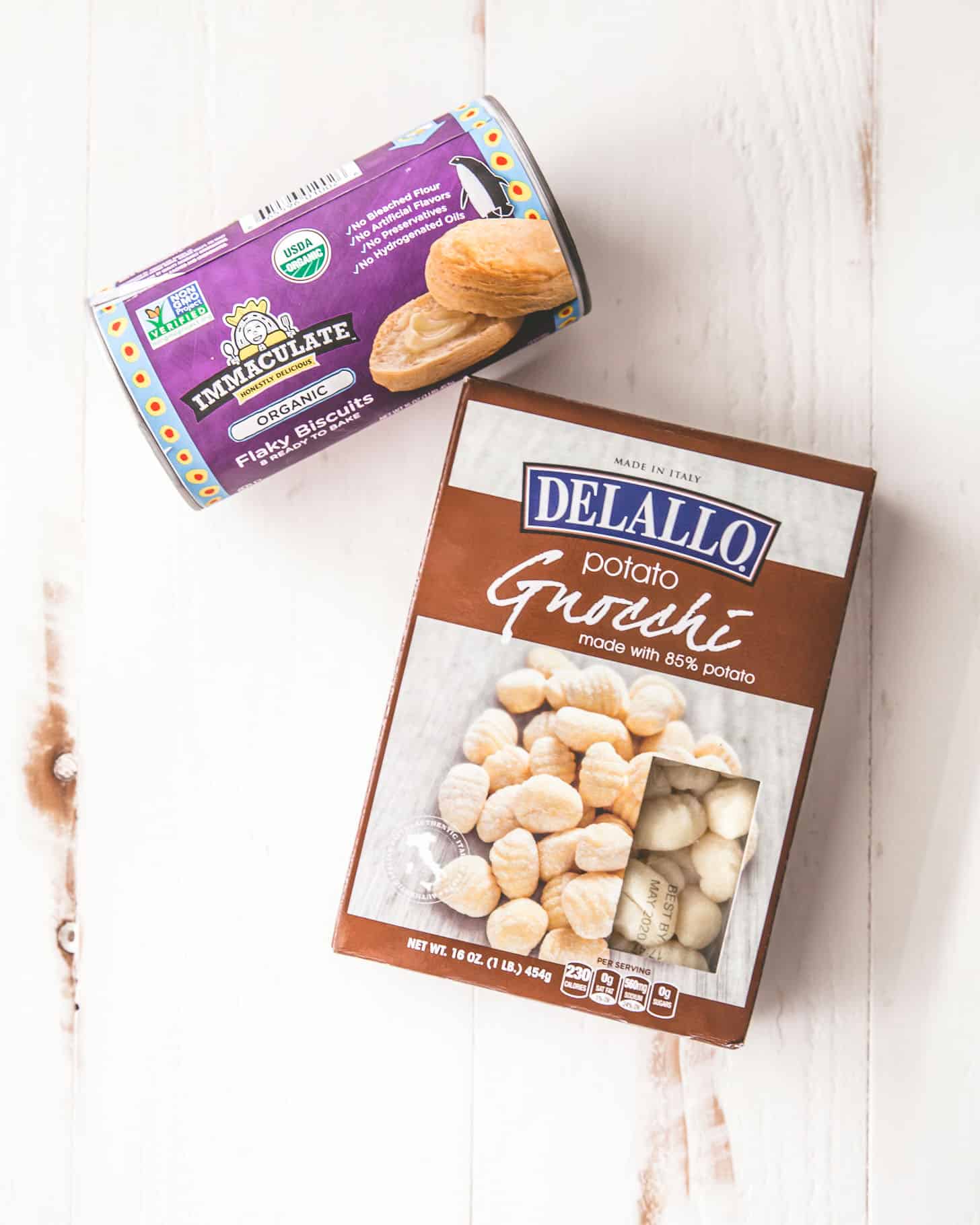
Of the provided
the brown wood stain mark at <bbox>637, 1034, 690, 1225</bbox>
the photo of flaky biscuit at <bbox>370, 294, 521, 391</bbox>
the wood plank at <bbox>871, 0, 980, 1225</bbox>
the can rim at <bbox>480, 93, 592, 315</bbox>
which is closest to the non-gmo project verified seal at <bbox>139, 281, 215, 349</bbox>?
the photo of flaky biscuit at <bbox>370, 294, 521, 391</bbox>

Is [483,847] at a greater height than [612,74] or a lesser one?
lesser

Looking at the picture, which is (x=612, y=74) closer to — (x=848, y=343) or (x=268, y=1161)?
(x=848, y=343)

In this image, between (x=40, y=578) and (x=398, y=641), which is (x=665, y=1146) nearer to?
(x=398, y=641)

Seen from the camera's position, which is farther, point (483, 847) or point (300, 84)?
point (300, 84)

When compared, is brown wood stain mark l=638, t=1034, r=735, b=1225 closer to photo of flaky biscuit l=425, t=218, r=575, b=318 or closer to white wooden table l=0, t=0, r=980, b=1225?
white wooden table l=0, t=0, r=980, b=1225

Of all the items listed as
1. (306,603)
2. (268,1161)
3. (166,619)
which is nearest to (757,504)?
(306,603)

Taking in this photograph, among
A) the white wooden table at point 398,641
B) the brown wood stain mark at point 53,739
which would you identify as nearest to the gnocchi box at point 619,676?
the white wooden table at point 398,641

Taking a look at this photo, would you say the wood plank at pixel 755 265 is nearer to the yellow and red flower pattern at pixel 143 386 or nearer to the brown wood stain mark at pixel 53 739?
the yellow and red flower pattern at pixel 143 386

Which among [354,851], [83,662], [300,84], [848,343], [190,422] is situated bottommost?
[354,851]
